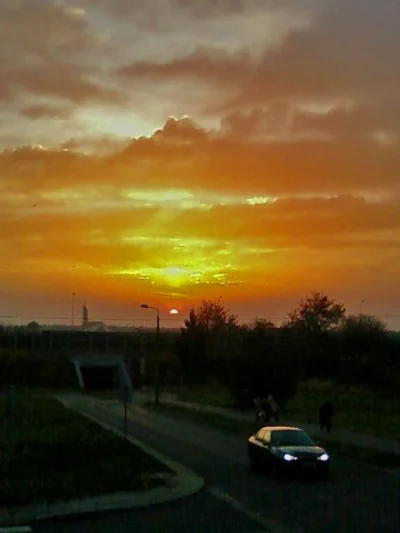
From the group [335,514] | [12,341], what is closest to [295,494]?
[335,514]

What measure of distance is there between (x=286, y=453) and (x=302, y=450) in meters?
0.43

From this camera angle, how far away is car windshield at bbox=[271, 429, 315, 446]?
2486cm

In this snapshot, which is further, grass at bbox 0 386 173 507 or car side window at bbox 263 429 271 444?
car side window at bbox 263 429 271 444

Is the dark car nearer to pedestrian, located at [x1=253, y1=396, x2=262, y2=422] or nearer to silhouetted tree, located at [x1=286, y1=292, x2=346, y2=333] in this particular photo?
pedestrian, located at [x1=253, y1=396, x2=262, y2=422]

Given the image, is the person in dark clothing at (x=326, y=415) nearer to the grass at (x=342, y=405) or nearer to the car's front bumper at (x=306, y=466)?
the grass at (x=342, y=405)

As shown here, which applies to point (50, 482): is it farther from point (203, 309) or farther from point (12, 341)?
point (203, 309)

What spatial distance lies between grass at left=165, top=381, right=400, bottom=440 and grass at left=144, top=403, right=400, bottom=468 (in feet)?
11.4

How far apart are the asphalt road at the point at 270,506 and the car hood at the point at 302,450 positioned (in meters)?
0.71

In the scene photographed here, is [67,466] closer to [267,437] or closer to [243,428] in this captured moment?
[267,437]

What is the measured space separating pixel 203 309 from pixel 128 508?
11113 cm

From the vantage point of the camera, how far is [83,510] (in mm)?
17672

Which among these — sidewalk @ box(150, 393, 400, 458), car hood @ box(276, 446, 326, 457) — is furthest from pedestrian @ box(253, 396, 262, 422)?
car hood @ box(276, 446, 326, 457)

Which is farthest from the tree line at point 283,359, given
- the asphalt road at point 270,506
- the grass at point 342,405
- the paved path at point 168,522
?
the paved path at point 168,522

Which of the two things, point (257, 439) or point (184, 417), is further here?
point (184, 417)
